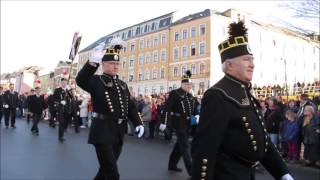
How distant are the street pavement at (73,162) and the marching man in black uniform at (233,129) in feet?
16.6

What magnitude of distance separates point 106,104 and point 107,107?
5 cm

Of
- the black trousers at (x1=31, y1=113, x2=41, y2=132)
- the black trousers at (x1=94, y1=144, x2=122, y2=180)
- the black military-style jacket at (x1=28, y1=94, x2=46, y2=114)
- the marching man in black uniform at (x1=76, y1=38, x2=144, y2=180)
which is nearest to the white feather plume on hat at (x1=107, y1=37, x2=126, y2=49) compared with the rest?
the marching man in black uniform at (x1=76, y1=38, x2=144, y2=180)

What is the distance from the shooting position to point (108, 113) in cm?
586

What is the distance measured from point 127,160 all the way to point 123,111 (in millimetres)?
4745

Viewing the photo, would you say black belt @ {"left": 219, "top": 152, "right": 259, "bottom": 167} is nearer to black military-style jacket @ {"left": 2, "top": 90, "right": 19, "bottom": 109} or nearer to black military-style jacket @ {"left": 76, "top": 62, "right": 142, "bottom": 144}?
black military-style jacket @ {"left": 76, "top": 62, "right": 142, "bottom": 144}

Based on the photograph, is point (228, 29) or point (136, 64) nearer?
point (228, 29)

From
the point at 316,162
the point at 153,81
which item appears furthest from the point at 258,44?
the point at 316,162

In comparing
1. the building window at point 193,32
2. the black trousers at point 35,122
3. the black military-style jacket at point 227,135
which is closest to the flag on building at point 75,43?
the black military-style jacket at point 227,135

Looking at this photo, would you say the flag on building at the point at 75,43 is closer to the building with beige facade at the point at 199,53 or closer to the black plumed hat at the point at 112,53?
the black plumed hat at the point at 112,53

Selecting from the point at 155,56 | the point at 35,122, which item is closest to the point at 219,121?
the point at 35,122

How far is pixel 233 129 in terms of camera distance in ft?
10.4

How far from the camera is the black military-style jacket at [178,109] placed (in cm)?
873

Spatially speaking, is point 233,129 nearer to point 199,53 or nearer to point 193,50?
point 199,53

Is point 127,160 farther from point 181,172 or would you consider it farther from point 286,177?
point 286,177
